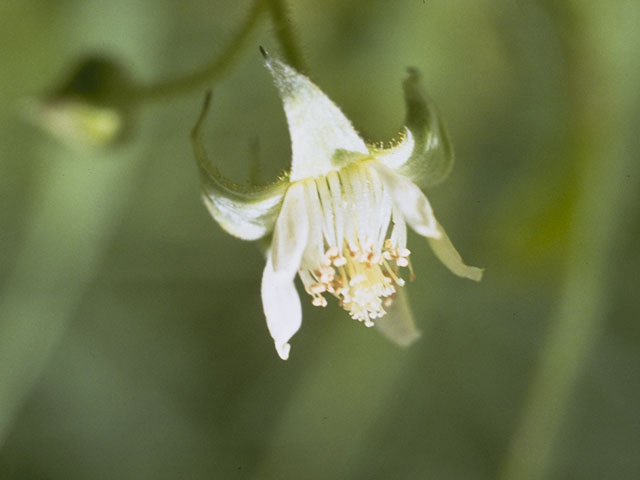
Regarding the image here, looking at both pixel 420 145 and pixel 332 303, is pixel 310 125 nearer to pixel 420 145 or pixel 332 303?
pixel 420 145

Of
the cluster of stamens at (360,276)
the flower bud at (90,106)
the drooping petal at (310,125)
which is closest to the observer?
the drooping petal at (310,125)

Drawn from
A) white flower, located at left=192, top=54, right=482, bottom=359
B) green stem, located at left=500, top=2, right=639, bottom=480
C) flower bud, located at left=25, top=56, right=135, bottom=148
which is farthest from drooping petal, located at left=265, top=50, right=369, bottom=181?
green stem, located at left=500, top=2, right=639, bottom=480

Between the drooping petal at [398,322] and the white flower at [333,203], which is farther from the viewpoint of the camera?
the drooping petal at [398,322]

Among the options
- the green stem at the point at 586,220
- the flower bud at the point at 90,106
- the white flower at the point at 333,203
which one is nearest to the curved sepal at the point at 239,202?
the white flower at the point at 333,203

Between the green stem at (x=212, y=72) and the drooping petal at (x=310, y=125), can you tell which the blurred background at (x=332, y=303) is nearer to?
the green stem at (x=212, y=72)

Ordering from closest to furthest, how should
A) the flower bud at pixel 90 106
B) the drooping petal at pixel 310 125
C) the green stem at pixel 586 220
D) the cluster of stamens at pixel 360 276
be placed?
the drooping petal at pixel 310 125, the cluster of stamens at pixel 360 276, the flower bud at pixel 90 106, the green stem at pixel 586 220

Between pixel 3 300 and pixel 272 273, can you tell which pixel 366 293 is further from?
pixel 3 300
